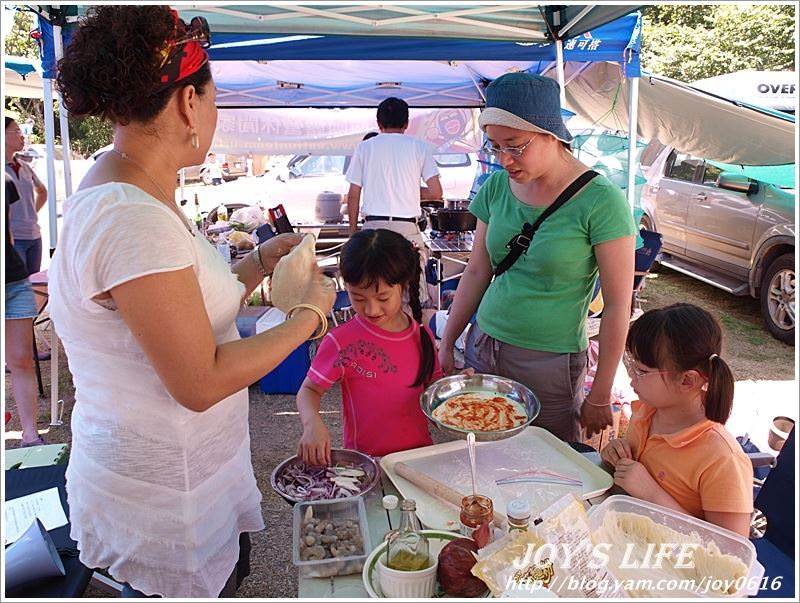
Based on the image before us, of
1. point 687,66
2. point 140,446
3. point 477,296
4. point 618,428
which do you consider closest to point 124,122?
point 140,446

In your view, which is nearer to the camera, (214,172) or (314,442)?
(314,442)

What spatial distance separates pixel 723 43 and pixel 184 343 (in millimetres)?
21515

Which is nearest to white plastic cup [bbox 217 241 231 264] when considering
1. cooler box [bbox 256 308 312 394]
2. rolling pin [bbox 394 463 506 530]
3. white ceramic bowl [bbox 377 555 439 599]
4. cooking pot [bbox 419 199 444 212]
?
cooler box [bbox 256 308 312 394]

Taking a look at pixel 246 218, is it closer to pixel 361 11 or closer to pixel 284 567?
pixel 361 11

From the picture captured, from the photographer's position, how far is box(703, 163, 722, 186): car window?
23.2ft

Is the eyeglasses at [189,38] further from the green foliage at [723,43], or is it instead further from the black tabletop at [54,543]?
the green foliage at [723,43]

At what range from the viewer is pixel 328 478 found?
5.53 feet

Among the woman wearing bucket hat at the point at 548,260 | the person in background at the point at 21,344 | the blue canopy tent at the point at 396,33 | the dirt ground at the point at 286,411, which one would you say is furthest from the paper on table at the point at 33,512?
the blue canopy tent at the point at 396,33

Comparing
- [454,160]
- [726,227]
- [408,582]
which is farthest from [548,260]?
[454,160]

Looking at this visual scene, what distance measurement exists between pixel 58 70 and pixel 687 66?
20886 millimetres

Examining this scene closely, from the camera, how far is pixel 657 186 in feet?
26.1

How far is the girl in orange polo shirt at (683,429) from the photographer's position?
153cm

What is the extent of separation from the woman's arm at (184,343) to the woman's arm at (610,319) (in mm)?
1216

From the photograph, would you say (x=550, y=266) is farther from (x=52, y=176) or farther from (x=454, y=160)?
(x=454, y=160)
